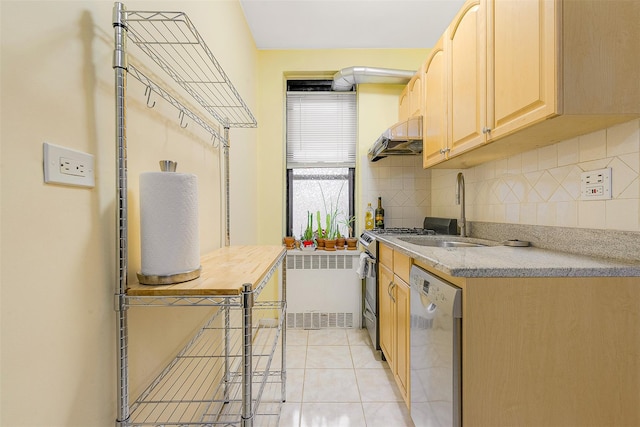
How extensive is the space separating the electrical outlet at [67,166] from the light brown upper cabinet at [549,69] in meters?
1.42

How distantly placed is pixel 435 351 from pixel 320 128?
247 centimetres

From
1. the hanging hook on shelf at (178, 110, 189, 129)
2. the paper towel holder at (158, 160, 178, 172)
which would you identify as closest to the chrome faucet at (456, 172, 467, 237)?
the hanging hook on shelf at (178, 110, 189, 129)

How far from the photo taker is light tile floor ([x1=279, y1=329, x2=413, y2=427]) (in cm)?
165

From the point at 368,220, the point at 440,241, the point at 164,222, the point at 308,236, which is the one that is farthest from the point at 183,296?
the point at 368,220

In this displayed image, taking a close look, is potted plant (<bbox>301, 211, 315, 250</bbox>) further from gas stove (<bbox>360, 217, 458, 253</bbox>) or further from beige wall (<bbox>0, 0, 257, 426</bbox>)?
beige wall (<bbox>0, 0, 257, 426</bbox>)

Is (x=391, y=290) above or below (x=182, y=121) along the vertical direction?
below

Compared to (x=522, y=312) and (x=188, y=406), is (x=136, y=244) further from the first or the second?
(x=522, y=312)

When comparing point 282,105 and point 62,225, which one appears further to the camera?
point 282,105

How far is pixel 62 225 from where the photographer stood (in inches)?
27.9

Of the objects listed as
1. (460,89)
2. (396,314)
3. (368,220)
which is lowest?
(396,314)

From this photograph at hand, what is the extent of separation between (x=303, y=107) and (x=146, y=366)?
8.88 ft

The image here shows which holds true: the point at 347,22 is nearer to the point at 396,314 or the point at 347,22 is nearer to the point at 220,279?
the point at 396,314

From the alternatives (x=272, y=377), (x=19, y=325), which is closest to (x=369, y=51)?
(x=272, y=377)

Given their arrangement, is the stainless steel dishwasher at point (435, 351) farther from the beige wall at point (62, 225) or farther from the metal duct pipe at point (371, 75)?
the metal duct pipe at point (371, 75)
